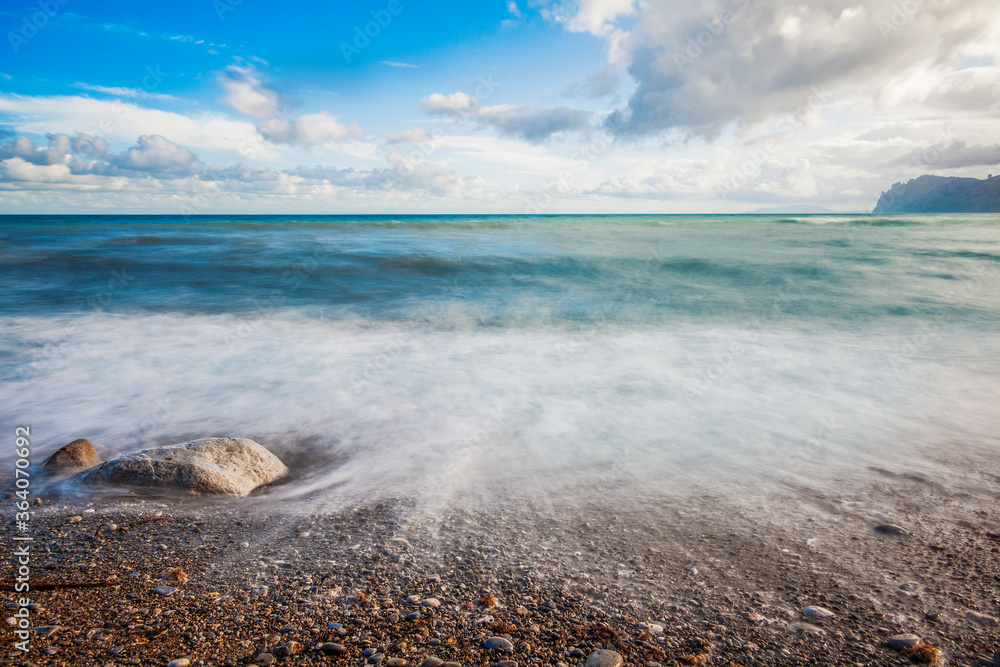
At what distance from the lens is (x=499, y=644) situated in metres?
1.88

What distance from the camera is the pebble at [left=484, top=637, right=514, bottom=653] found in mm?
1860

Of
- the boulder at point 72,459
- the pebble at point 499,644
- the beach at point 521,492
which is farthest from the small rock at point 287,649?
the boulder at point 72,459

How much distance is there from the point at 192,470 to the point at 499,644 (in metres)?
2.29

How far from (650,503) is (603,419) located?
1468mm

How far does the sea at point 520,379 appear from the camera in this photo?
12.0 ft

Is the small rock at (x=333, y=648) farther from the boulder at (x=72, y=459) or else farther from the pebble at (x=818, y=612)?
the boulder at (x=72, y=459)

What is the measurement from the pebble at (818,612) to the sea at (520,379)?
3.77 feet

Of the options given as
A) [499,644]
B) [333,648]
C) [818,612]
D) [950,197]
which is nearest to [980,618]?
[818,612]

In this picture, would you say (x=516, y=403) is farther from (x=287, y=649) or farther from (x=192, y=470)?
(x=287, y=649)

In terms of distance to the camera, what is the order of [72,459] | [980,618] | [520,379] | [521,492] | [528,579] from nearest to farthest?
[980,618]
[528,579]
[521,492]
[72,459]
[520,379]

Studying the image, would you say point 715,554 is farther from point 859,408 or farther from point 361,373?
point 361,373

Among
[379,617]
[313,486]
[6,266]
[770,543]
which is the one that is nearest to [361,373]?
[313,486]

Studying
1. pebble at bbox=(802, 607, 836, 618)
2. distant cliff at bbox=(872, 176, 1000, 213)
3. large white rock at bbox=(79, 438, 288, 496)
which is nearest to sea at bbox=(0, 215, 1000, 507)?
large white rock at bbox=(79, 438, 288, 496)

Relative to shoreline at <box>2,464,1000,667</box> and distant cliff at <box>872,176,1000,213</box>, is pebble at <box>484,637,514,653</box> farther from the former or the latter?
distant cliff at <box>872,176,1000,213</box>
